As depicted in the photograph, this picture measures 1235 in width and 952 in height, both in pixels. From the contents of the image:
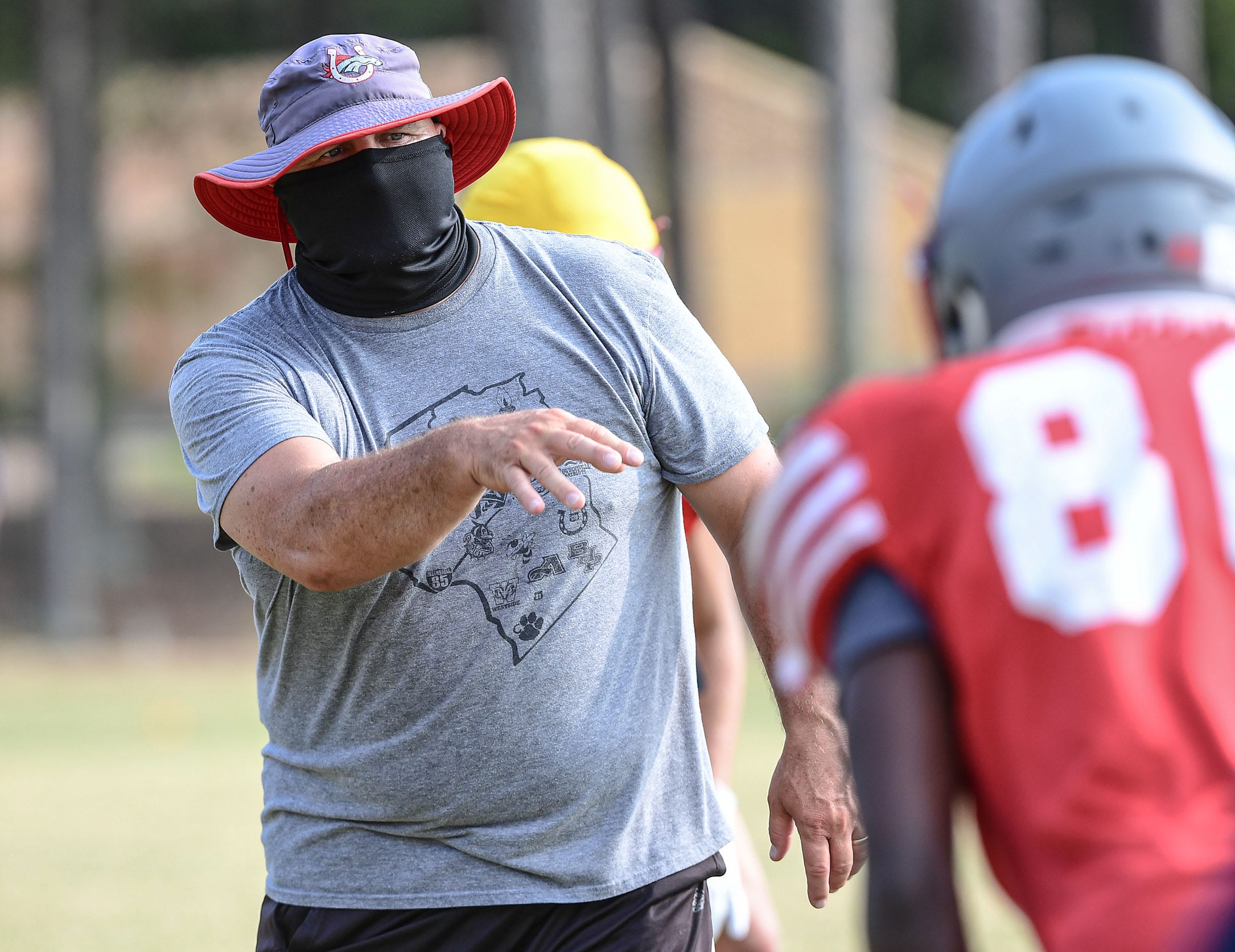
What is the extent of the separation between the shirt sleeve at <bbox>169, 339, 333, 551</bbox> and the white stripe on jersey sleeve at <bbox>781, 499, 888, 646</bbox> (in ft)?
4.41

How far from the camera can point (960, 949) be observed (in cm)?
158

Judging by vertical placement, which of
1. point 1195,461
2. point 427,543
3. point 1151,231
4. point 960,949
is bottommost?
point 427,543

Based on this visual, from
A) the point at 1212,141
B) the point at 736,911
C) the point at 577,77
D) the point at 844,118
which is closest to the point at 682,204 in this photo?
Result: the point at 844,118

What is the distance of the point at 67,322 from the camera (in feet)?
62.6

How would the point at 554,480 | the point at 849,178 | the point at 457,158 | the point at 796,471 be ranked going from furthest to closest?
the point at 849,178
the point at 457,158
the point at 554,480
the point at 796,471

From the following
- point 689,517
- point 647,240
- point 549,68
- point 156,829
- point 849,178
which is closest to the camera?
point 689,517

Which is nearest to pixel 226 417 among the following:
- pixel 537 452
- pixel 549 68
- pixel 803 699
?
pixel 537 452

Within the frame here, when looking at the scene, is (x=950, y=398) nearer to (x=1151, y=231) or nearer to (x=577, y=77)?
(x=1151, y=231)

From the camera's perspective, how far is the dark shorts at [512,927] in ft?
9.79

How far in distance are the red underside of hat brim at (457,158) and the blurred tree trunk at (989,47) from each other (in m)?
14.1

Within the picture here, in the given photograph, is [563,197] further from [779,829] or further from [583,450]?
[583,450]

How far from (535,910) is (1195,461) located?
5.76ft

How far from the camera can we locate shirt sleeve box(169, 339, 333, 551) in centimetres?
282

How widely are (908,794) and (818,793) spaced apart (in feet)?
4.73
